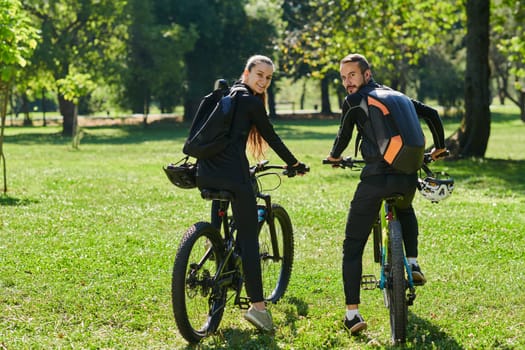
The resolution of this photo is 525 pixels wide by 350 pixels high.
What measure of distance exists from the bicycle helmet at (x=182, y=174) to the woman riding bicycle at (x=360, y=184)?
1.04 m

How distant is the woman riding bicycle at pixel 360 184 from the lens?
6055mm

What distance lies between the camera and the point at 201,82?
57594mm

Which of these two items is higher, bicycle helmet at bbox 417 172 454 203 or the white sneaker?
bicycle helmet at bbox 417 172 454 203

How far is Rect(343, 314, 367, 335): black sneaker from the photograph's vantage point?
20.5ft

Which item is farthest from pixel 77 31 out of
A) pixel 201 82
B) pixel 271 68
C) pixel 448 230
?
pixel 271 68

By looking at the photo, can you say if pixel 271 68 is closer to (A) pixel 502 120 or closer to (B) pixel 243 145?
(B) pixel 243 145

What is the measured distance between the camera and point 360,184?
244 inches

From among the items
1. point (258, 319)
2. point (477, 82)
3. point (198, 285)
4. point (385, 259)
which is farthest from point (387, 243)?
point (477, 82)

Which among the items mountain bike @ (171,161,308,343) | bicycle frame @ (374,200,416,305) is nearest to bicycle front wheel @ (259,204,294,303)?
mountain bike @ (171,161,308,343)

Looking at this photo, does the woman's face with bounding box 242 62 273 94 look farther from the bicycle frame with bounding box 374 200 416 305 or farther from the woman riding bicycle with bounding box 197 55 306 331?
the bicycle frame with bounding box 374 200 416 305

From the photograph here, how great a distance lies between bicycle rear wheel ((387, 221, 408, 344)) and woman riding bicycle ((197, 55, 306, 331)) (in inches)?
38.6

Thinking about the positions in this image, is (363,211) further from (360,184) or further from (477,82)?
(477,82)

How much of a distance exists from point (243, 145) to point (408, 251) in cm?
154

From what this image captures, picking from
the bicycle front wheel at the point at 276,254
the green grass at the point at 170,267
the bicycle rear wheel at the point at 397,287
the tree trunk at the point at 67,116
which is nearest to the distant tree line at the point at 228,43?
the tree trunk at the point at 67,116
